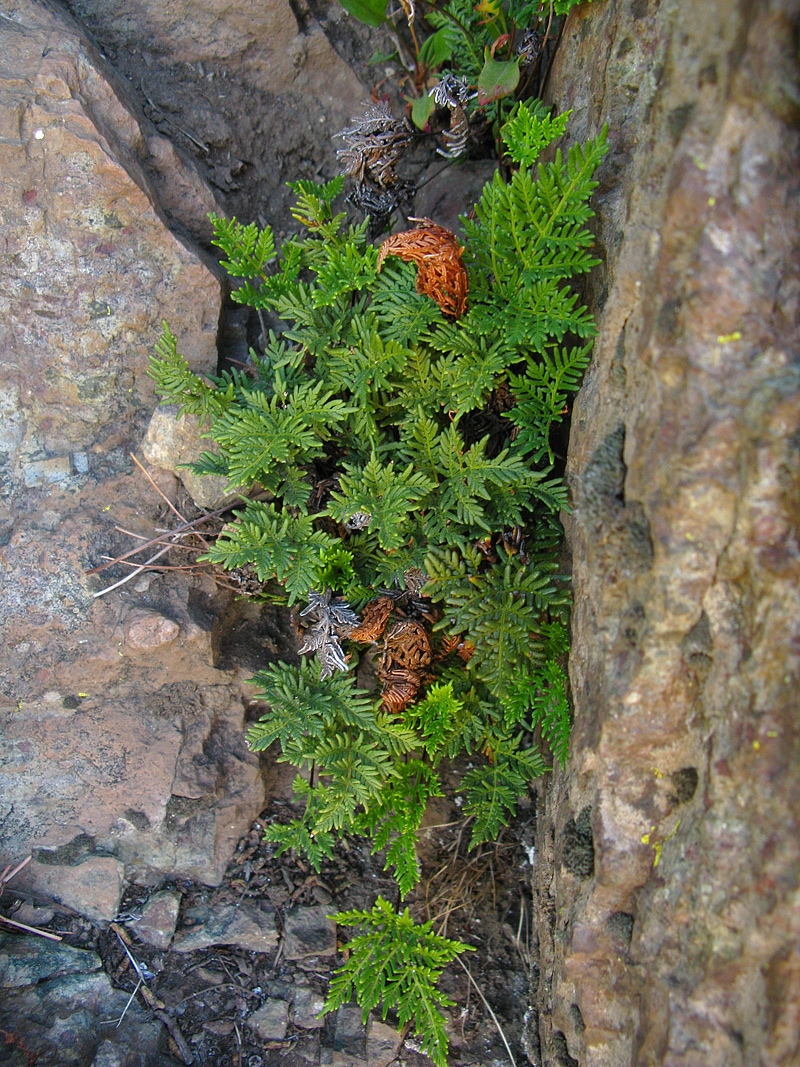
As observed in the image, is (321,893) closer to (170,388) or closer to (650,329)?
(170,388)

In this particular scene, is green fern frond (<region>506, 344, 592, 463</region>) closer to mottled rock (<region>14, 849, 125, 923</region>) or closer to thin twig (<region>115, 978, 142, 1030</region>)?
mottled rock (<region>14, 849, 125, 923</region>)

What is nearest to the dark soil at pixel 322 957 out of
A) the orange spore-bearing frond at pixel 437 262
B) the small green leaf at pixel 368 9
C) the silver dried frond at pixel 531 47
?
the orange spore-bearing frond at pixel 437 262

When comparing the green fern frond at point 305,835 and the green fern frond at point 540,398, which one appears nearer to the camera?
the green fern frond at point 540,398

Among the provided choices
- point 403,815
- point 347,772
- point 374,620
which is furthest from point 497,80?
point 403,815

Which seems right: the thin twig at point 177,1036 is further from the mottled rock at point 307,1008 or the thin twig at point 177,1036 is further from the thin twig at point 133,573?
the thin twig at point 133,573

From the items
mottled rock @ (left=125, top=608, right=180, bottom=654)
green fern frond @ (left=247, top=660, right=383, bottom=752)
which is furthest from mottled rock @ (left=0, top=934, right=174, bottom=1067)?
mottled rock @ (left=125, top=608, right=180, bottom=654)

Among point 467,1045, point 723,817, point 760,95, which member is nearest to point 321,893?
point 467,1045
